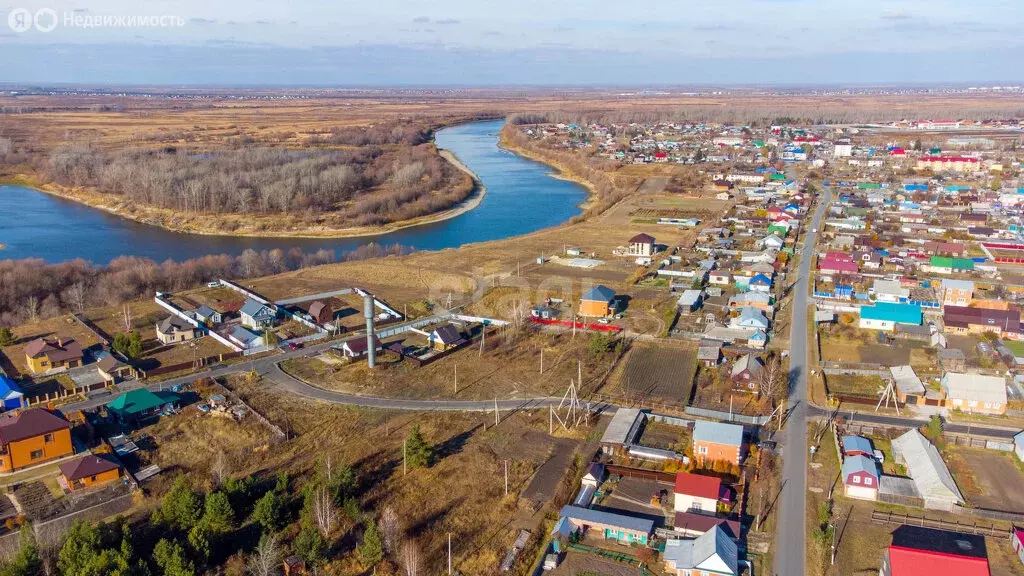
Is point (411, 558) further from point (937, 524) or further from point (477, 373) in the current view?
point (937, 524)

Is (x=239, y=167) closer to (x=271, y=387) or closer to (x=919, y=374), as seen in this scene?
(x=271, y=387)

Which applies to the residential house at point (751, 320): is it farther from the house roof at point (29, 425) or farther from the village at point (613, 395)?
the house roof at point (29, 425)

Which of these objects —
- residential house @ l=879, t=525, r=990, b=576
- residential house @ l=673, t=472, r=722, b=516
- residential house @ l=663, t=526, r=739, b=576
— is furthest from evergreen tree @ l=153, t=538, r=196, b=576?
residential house @ l=879, t=525, r=990, b=576

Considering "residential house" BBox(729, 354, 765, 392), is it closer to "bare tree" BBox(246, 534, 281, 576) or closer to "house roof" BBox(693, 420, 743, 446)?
"house roof" BBox(693, 420, 743, 446)

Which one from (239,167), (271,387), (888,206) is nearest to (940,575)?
(271,387)

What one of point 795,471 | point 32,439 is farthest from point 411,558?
point 32,439
